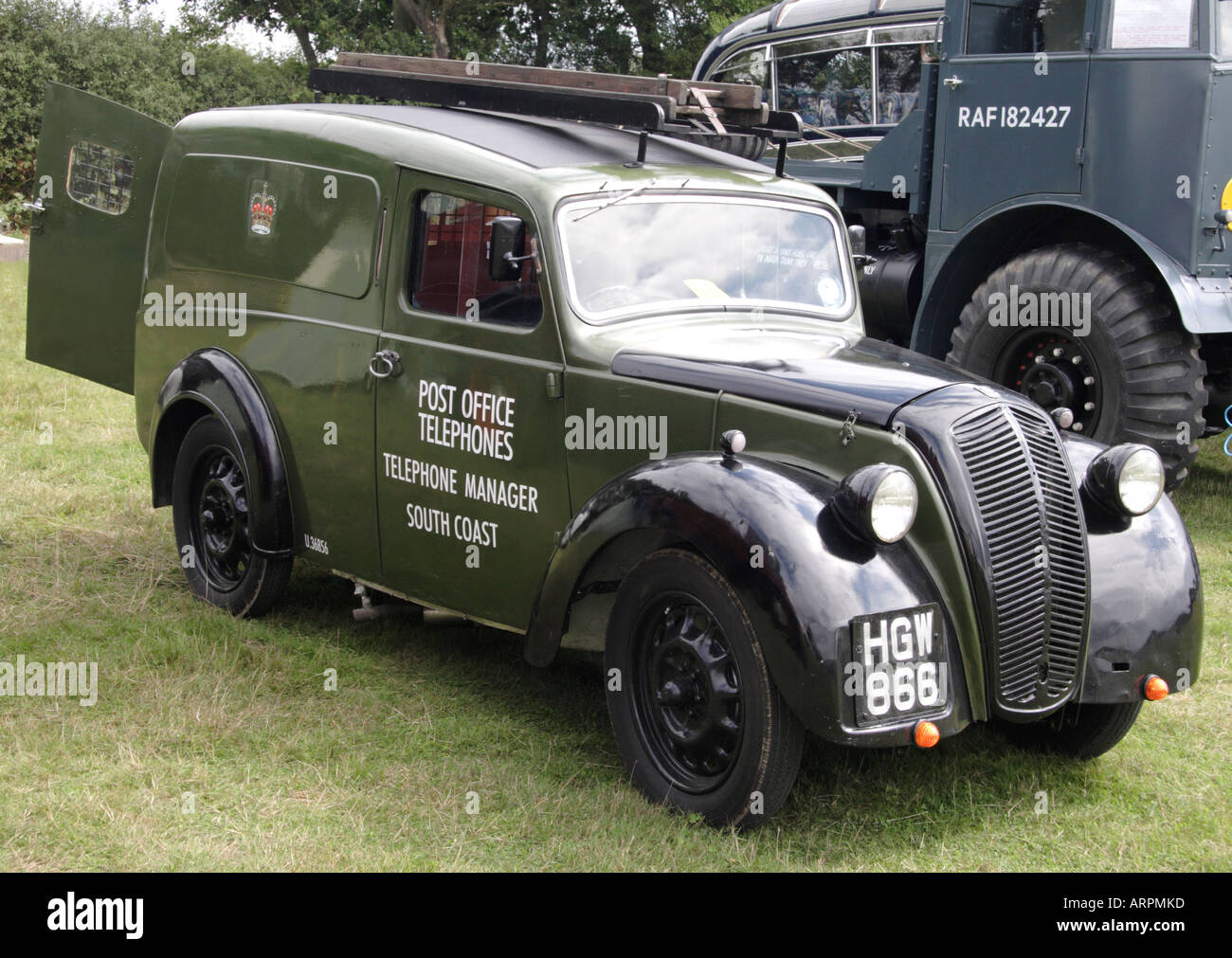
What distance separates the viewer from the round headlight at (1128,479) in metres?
4.10

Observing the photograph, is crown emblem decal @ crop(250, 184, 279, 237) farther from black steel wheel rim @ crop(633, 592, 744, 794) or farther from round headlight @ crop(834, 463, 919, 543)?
round headlight @ crop(834, 463, 919, 543)

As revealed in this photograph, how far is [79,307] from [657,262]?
3387 mm

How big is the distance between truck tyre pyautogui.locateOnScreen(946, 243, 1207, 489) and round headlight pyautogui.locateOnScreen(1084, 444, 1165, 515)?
3.20 m

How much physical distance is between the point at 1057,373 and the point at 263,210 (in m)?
4.50

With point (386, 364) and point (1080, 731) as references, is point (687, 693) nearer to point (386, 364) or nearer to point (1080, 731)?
point (1080, 731)

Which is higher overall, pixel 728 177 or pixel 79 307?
pixel 728 177

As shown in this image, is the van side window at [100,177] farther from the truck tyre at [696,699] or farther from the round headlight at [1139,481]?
the round headlight at [1139,481]

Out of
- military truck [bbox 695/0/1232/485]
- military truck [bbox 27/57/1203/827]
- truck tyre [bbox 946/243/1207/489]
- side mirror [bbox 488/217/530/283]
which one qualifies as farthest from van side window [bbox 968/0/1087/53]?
side mirror [bbox 488/217/530/283]

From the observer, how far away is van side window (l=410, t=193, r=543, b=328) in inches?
184

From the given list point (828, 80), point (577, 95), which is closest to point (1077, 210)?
point (577, 95)

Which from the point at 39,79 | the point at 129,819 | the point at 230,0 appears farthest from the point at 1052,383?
the point at 230,0

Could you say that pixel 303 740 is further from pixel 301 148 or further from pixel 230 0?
pixel 230 0

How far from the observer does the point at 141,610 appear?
591 centimetres

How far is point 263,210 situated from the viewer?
18.5 feet
